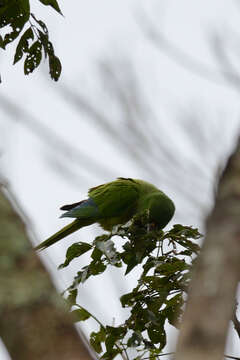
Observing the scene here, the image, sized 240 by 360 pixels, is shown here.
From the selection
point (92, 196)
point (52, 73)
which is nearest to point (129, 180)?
point (92, 196)

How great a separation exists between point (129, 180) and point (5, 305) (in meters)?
3.63

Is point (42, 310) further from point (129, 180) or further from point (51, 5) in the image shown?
point (129, 180)

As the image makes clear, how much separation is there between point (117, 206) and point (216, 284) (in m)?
3.49

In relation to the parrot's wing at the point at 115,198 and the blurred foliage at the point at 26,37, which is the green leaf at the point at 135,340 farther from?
the parrot's wing at the point at 115,198

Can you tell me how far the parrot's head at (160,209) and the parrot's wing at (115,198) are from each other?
14 centimetres

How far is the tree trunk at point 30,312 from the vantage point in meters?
1.07

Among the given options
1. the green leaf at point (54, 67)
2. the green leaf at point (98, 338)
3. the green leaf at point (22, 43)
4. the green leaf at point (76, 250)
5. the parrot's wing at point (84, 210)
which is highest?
the green leaf at point (22, 43)

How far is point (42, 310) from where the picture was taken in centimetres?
111

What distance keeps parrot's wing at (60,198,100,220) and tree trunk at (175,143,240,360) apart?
3.37 meters

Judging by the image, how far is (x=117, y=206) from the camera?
4492 millimetres

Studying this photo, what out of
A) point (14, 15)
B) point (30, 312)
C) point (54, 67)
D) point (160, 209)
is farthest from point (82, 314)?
point (160, 209)

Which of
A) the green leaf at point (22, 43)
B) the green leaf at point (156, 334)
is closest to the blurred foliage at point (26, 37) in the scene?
the green leaf at point (22, 43)

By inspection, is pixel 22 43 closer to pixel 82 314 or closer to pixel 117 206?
pixel 82 314

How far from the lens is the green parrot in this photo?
440cm
